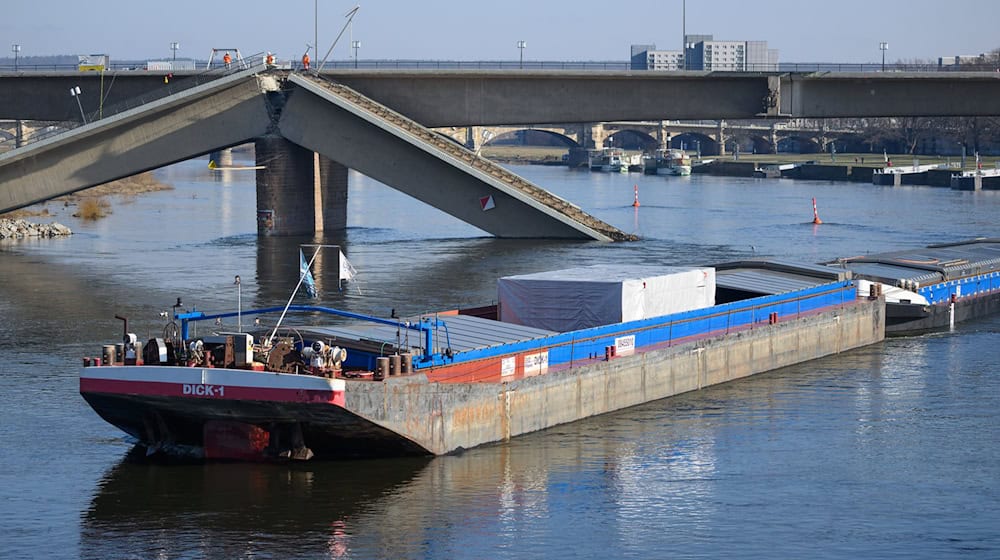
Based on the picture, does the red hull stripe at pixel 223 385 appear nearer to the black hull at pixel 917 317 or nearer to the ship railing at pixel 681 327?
the ship railing at pixel 681 327

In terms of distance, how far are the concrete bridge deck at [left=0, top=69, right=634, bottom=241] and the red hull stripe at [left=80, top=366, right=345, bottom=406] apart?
1739 inches

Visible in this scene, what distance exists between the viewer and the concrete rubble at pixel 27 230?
277 ft

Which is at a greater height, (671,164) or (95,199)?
(671,164)

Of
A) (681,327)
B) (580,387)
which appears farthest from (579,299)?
(580,387)

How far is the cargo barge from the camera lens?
52188 mm

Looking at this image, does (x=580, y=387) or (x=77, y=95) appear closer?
(x=580, y=387)

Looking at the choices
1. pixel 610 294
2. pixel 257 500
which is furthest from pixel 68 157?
pixel 257 500

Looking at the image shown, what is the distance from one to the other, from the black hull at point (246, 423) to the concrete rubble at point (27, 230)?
5632 cm

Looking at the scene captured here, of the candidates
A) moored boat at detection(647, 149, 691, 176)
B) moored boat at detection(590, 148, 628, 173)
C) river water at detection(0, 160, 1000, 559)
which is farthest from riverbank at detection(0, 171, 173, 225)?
moored boat at detection(590, 148, 628, 173)

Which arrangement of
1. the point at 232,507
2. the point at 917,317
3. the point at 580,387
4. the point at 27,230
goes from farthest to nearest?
the point at 27,230 → the point at 917,317 → the point at 580,387 → the point at 232,507

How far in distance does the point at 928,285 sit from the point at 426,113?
32.7m

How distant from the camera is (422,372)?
30.6 m

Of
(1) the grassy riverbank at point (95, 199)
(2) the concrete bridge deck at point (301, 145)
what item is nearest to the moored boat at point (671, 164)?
(1) the grassy riverbank at point (95, 199)

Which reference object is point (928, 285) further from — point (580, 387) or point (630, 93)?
point (630, 93)
